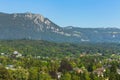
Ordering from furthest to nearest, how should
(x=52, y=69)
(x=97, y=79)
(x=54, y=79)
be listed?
(x=52, y=69) < (x=54, y=79) < (x=97, y=79)

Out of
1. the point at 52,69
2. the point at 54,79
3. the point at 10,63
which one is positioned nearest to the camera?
the point at 54,79

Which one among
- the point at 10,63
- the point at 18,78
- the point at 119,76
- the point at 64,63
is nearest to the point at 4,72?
the point at 18,78

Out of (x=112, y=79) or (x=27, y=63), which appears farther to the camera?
(x=27, y=63)

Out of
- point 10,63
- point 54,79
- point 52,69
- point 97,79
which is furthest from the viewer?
point 10,63

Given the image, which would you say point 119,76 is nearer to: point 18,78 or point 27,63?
point 18,78

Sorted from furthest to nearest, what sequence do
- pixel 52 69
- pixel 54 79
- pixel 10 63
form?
1. pixel 10 63
2. pixel 52 69
3. pixel 54 79

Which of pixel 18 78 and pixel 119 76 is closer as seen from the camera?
pixel 119 76

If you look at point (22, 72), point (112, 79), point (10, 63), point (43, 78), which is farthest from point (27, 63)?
point (112, 79)

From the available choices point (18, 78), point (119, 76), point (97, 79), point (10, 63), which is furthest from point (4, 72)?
point (10, 63)

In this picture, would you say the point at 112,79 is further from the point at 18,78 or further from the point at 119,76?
the point at 18,78
